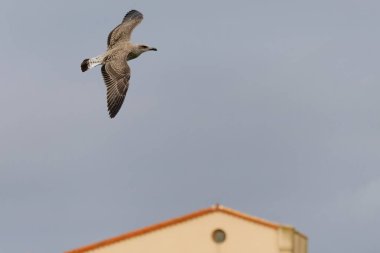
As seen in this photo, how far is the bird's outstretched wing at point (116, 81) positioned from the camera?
135 ft

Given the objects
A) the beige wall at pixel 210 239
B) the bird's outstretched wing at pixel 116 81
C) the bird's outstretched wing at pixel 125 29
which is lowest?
the beige wall at pixel 210 239

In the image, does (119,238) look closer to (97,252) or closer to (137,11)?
(97,252)

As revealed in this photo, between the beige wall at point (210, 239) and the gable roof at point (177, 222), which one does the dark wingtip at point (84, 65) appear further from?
the beige wall at point (210, 239)

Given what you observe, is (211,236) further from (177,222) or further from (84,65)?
(84,65)

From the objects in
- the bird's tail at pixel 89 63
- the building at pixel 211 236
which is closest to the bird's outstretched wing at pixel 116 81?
the bird's tail at pixel 89 63

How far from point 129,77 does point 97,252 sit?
1007 centimetres

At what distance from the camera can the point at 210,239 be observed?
34.8 m

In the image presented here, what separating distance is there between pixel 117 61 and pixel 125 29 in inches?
196

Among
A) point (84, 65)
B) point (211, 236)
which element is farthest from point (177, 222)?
point (84, 65)

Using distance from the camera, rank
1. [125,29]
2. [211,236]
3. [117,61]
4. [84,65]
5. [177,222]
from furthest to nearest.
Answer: [125,29]
[117,61]
[84,65]
[177,222]
[211,236]

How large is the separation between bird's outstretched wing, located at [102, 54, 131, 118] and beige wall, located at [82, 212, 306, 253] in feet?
21.9

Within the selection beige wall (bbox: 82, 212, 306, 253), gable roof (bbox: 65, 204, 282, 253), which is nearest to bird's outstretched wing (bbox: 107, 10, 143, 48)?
gable roof (bbox: 65, 204, 282, 253)

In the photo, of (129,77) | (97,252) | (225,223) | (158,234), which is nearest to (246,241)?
(225,223)

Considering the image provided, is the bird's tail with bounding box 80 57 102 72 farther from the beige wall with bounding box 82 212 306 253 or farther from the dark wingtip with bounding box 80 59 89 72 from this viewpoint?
the beige wall with bounding box 82 212 306 253
